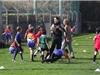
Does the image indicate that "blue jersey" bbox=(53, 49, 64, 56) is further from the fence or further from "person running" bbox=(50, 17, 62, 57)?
the fence

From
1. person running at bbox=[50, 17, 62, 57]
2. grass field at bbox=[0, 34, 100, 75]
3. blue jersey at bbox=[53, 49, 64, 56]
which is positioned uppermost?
person running at bbox=[50, 17, 62, 57]

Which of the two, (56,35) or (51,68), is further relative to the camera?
(56,35)

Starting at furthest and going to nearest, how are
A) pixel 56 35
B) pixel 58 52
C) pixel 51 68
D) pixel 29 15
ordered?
pixel 29 15, pixel 56 35, pixel 58 52, pixel 51 68

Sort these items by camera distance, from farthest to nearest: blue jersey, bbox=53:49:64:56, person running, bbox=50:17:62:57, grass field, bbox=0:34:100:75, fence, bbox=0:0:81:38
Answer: fence, bbox=0:0:81:38, person running, bbox=50:17:62:57, blue jersey, bbox=53:49:64:56, grass field, bbox=0:34:100:75

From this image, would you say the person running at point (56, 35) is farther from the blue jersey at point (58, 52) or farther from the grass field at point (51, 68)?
the grass field at point (51, 68)

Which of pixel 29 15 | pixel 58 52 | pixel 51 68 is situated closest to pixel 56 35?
pixel 58 52

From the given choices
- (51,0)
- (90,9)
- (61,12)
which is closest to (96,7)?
(90,9)

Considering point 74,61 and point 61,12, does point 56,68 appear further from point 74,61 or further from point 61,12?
point 61,12

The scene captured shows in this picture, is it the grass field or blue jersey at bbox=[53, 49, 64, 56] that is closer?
the grass field

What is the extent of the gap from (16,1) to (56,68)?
60327 mm

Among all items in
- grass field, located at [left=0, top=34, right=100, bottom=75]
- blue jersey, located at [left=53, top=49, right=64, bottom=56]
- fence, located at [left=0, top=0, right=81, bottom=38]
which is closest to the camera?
grass field, located at [left=0, top=34, right=100, bottom=75]

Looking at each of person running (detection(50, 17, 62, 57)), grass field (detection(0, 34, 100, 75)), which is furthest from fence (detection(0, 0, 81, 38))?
grass field (detection(0, 34, 100, 75))

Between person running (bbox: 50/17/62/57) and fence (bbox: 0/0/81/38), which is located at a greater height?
person running (bbox: 50/17/62/57)

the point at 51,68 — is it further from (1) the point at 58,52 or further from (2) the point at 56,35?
(2) the point at 56,35
